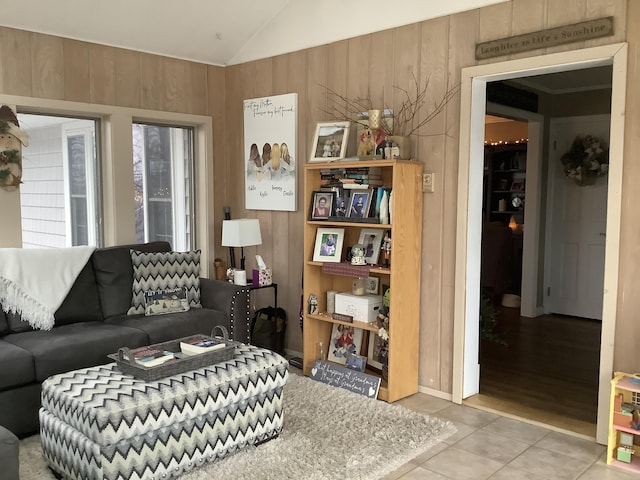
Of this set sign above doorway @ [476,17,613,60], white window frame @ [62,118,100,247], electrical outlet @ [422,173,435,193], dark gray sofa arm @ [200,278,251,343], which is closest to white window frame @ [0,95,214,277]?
white window frame @ [62,118,100,247]

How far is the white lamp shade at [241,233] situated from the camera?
4414 millimetres

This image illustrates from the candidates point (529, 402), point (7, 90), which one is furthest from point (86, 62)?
point (529, 402)

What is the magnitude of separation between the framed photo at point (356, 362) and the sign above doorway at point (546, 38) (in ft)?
6.64

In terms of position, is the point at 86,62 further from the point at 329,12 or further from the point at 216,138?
the point at 329,12

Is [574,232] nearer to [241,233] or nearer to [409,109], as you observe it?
[409,109]

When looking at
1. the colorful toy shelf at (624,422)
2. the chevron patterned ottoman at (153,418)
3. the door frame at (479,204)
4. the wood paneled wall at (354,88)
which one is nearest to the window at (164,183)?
the wood paneled wall at (354,88)

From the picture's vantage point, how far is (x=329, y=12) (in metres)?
4.24

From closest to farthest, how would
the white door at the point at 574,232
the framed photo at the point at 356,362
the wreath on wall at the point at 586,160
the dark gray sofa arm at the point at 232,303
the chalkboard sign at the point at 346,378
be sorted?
the chalkboard sign at the point at 346,378 → the framed photo at the point at 356,362 → the dark gray sofa arm at the point at 232,303 → the wreath on wall at the point at 586,160 → the white door at the point at 574,232

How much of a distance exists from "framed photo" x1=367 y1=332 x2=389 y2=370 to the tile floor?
58 cm

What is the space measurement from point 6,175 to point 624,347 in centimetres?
390

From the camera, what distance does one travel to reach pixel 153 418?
2527 mm

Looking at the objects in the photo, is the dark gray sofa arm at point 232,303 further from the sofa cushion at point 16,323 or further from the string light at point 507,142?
the string light at point 507,142

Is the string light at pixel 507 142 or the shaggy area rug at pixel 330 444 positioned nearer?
the shaggy area rug at pixel 330 444

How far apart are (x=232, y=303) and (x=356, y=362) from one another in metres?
0.95
